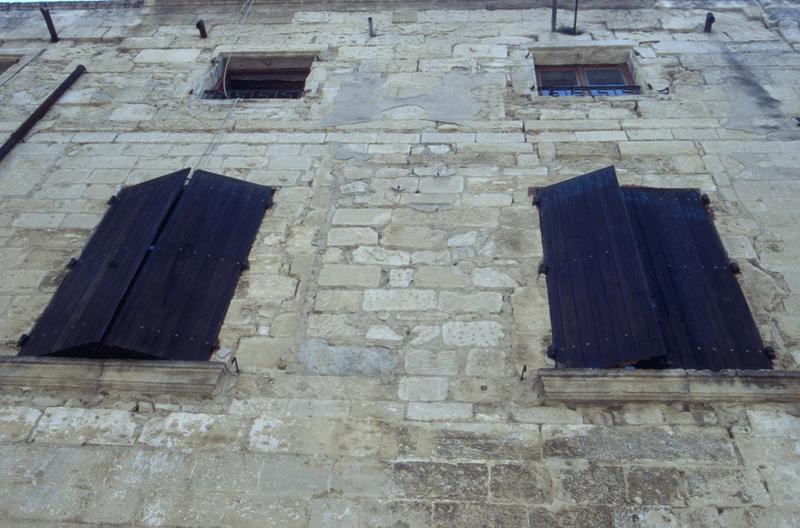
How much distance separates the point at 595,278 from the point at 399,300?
3.87ft

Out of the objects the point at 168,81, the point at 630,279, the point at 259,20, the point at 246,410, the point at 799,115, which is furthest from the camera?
the point at 259,20

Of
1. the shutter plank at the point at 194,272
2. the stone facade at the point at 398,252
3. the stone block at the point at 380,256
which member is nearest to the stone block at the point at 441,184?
the stone facade at the point at 398,252

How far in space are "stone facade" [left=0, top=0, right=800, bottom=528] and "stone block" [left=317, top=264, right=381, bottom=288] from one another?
0.02 meters

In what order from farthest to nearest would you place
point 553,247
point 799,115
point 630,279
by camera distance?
point 799,115
point 553,247
point 630,279

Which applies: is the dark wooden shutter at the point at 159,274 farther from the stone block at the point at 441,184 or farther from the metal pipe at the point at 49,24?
the metal pipe at the point at 49,24

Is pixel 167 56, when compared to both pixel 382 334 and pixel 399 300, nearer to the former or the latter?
pixel 399 300

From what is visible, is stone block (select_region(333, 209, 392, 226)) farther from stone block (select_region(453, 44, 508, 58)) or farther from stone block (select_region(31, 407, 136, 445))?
stone block (select_region(453, 44, 508, 58))

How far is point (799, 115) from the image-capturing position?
5.45 meters

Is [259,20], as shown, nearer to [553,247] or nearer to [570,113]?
[570,113]

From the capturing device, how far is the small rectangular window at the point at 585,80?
609 cm

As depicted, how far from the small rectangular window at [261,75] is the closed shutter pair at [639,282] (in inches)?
119

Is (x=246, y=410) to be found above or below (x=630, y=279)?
below

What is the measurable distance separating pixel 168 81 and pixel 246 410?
3872 millimetres

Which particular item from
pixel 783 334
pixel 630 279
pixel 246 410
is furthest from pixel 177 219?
pixel 783 334
